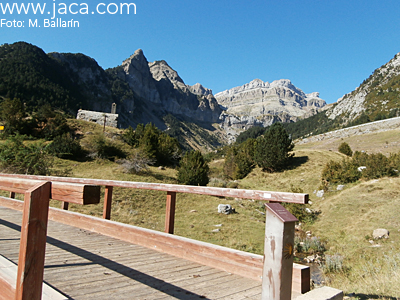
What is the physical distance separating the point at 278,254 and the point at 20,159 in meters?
15.2

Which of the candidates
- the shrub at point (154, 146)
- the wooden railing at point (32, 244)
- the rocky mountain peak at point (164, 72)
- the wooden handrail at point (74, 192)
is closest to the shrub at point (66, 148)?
the shrub at point (154, 146)

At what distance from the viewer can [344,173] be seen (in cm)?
1722

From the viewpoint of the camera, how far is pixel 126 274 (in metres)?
2.71

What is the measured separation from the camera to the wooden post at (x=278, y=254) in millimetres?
1214

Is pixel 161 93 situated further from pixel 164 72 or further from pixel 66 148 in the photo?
pixel 66 148

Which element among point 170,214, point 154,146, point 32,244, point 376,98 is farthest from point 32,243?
point 376,98

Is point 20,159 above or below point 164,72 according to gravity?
below

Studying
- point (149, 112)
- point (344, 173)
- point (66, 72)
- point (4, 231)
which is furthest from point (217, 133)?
point (4, 231)

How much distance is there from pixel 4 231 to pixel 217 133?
505 feet

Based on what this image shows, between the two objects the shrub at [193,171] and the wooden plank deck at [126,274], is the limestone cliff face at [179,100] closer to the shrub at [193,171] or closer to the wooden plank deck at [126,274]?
the shrub at [193,171]

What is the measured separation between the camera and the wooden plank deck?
2.28m

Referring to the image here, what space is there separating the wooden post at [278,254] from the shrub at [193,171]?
16.0 metres

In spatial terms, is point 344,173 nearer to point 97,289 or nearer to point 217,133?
point 97,289

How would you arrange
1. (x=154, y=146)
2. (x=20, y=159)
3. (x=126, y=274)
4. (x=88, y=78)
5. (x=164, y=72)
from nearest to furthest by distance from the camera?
(x=126, y=274) → (x=20, y=159) → (x=154, y=146) → (x=88, y=78) → (x=164, y=72)
